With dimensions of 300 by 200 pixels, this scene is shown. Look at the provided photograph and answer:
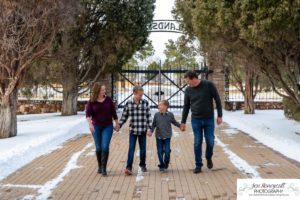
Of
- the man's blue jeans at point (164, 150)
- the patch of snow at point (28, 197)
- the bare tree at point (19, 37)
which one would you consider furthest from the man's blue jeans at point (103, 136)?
the bare tree at point (19, 37)

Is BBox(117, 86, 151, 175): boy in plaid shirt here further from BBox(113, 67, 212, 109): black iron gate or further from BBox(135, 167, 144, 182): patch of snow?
BBox(113, 67, 212, 109): black iron gate

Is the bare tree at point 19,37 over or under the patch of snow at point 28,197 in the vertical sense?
over

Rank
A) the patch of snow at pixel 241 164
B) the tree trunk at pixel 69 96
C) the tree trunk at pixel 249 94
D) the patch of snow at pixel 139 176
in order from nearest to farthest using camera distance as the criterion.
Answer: the patch of snow at pixel 139 176 < the patch of snow at pixel 241 164 < the tree trunk at pixel 69 96 < the tree trunk at pixel 249 94

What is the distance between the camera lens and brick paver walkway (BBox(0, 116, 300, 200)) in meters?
7.37

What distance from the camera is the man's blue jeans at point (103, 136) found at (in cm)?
878

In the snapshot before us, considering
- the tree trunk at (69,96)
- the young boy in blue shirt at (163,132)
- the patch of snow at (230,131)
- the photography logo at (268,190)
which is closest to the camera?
the photography logo at (268,190)

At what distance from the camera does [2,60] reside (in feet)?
48.5

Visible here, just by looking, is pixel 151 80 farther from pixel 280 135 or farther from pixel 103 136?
pixel 103 136

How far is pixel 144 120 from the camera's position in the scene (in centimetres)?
890

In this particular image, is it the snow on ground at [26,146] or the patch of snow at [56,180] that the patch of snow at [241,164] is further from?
the snow on ground at [26,146]

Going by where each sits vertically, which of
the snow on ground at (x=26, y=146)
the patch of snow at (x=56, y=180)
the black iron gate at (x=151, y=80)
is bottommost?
the patch of snow at (x=56, y=180)

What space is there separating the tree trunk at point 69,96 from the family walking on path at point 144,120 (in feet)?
53.2

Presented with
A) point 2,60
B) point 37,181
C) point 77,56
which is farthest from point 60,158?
point 77,56

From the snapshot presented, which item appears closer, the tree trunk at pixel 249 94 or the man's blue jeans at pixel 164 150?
the man's blue jeans at pixel 164 150
